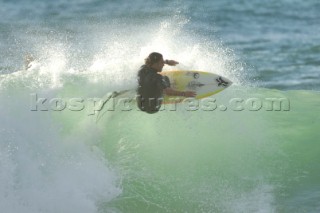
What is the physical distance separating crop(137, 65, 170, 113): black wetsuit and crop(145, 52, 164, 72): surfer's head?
0.07m

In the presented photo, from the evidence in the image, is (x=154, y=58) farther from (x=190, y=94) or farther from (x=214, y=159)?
(x=214, y=159)

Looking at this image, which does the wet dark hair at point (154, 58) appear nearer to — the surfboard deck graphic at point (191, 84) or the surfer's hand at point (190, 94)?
the surfboard deck graphic at point (191, 84)

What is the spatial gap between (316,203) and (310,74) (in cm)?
1065

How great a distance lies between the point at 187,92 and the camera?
1166cm

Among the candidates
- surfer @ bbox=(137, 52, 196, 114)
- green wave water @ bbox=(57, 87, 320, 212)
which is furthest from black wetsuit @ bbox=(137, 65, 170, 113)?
green wave water @ bbox=(57, 87, 320, 212)

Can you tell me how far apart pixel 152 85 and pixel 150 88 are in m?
0.06

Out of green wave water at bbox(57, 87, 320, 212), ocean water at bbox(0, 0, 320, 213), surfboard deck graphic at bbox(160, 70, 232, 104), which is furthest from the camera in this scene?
surfboard deck graphic at bbox(160, 70, 232, 104)

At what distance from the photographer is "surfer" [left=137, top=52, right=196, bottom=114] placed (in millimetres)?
11109

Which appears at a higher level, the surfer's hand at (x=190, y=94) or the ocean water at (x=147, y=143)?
the surfer's hand at (x=190, y=94)

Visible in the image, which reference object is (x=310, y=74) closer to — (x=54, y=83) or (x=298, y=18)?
(x=298, y=18)

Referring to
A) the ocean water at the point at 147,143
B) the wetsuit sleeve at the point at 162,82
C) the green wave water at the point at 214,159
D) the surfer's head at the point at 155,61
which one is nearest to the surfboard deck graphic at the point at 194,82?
the wetsuit sleeve at the point at 162,82

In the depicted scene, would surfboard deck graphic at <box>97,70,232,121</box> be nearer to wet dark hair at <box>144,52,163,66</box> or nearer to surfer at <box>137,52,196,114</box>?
surfer at <box>137,52,196,114</box>

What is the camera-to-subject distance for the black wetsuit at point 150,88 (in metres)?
11.1

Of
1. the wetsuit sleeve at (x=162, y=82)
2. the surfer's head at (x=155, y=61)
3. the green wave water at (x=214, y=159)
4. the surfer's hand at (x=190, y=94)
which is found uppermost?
the surfer's head at (x=155, y=61)
